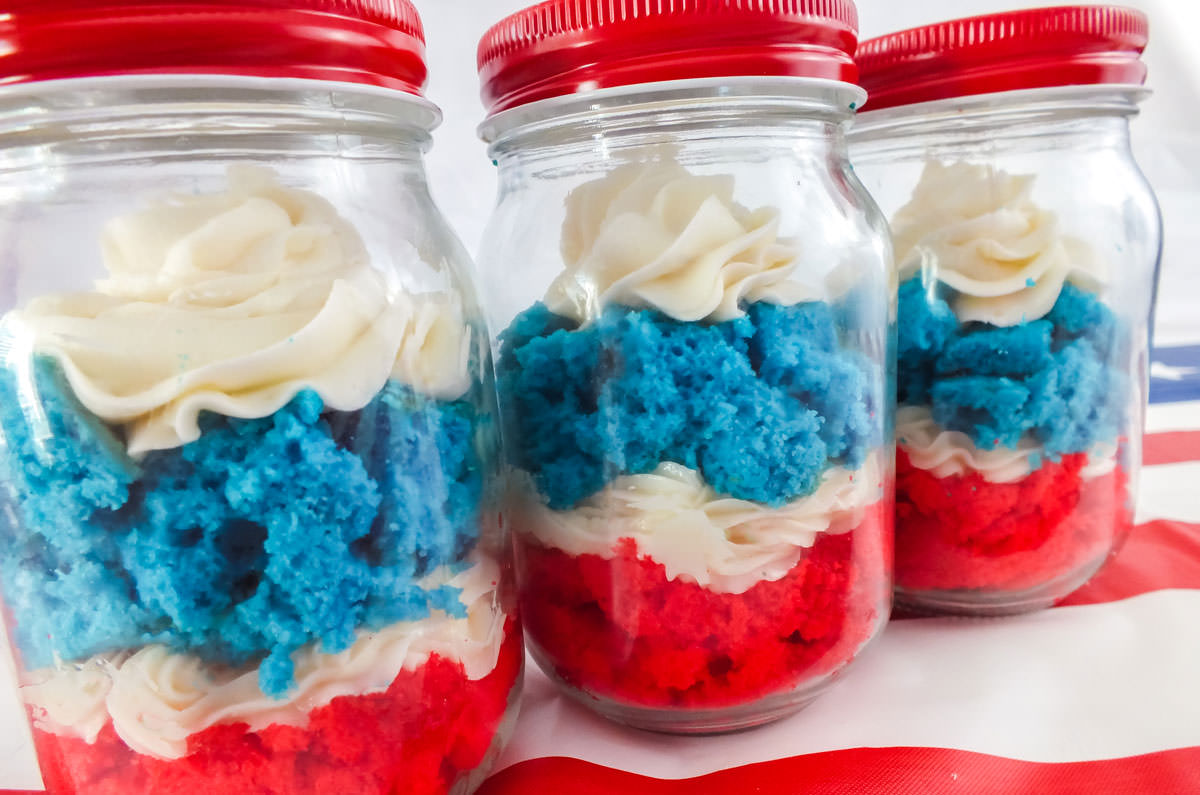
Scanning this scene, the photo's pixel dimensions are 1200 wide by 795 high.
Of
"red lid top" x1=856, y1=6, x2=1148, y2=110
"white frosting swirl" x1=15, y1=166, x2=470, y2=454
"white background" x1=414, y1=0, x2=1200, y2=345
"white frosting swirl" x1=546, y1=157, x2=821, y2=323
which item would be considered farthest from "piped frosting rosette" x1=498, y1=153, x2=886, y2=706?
"white background" x1=414, y1=0, x2=1200, y2=345

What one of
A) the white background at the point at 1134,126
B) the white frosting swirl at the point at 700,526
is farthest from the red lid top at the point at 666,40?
the white background at the point at 1134,126

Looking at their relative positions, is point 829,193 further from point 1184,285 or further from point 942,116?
point 1184,285

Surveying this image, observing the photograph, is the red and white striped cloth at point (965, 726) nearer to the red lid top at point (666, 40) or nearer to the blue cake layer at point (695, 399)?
the blue cake layer at point (695, 399)

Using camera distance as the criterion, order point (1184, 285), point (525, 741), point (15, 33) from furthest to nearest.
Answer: point (1184, 285), point (525, 741), point (15, 33)

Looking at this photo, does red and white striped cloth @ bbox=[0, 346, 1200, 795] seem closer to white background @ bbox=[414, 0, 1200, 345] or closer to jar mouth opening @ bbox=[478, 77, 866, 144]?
jar mouth opening @ bbox=[478, 77, 866, 144]

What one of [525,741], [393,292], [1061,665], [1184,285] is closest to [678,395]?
[393,292]

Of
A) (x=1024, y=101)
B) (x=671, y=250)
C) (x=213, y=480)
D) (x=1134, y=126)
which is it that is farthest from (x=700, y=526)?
(x=1134, y=126)

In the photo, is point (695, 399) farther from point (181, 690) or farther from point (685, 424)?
point (181, 690)
